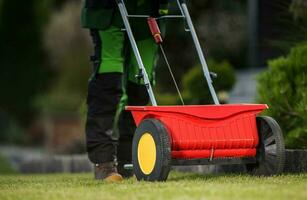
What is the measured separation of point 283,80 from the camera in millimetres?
6660

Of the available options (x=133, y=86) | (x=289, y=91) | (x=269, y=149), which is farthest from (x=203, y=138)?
(x=289, y=91)

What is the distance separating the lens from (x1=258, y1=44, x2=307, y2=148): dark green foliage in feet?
21.4

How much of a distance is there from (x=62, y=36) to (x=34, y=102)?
2088 mm

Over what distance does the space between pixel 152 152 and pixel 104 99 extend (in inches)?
31.1

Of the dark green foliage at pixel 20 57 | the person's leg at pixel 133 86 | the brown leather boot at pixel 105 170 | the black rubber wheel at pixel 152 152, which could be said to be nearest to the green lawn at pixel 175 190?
the black rubber wheel at pixel 152 152

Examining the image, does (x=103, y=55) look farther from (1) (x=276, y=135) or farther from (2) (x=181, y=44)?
(2) (x=181, y=44)

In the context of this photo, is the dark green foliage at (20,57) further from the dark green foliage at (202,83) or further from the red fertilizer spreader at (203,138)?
the red fertilizer spreader at (203,138)

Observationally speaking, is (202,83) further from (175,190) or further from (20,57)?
(20,57)

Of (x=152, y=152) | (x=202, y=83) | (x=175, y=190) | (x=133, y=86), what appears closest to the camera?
(x=175, y=190)

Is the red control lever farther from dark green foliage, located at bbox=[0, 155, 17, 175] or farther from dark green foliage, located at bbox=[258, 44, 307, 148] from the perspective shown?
dark green foliage, located at bbox=[0, 155, 17, 175]

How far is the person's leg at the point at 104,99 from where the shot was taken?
559 centimetres

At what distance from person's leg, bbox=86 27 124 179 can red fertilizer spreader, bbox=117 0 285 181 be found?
0.38 m

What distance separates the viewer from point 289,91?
6.63 m

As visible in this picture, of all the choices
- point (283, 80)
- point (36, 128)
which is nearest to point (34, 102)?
point (36, 128)
